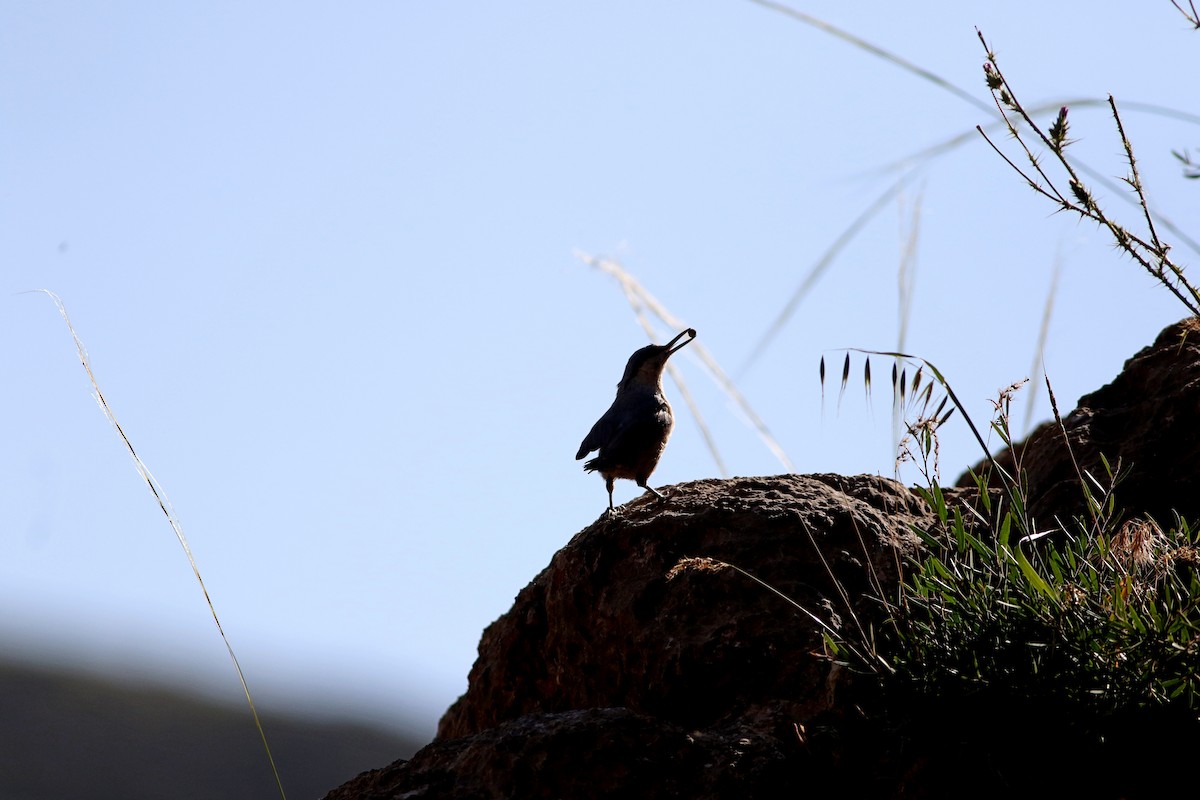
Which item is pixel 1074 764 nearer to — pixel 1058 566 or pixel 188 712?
pixel 1058 566

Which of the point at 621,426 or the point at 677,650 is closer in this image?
the point at 677,650

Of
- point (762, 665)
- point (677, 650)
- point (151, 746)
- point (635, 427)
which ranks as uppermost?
point (151, 746)

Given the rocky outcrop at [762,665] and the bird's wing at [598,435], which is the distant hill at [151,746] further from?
the rocky outcrop at [762,665]

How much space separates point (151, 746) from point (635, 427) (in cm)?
1534

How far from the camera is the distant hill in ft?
53.9

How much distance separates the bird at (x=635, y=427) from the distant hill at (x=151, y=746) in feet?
30.2

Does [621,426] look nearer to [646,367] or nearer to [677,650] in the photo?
[646,367]

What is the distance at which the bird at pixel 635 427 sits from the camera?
19.6 feet

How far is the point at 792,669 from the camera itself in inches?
143

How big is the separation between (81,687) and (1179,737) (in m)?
23.1

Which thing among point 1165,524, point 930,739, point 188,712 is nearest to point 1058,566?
point 930,739

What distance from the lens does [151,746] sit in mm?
18781

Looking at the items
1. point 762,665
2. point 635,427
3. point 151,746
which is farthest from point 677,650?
point 151,746

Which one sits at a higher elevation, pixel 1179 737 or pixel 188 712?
pixel 188 712
